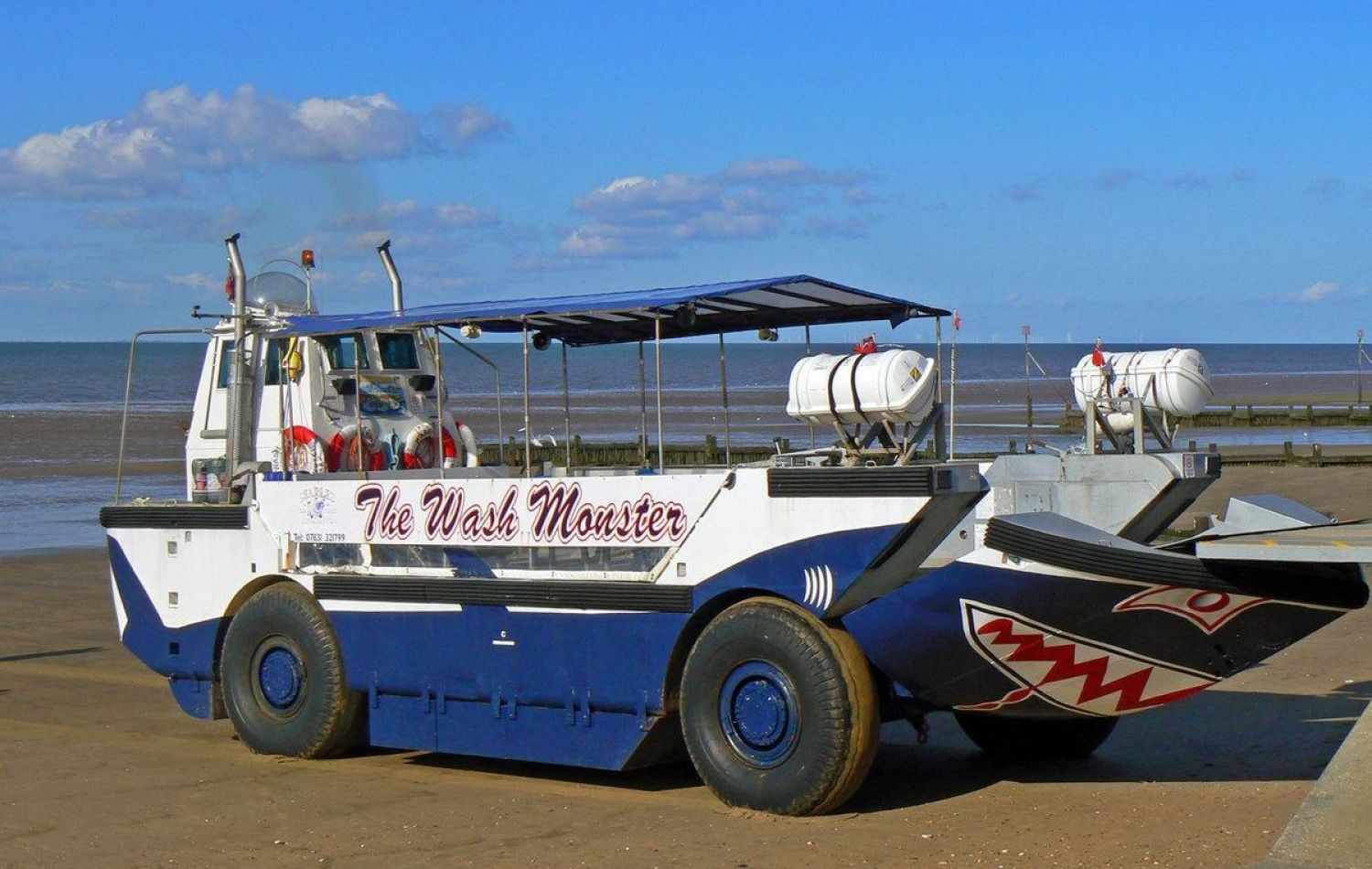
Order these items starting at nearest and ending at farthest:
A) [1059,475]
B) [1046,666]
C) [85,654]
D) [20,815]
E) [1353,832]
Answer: [1353,832] < [1046,666] < [20,815] < [1059,475] < [85,654]

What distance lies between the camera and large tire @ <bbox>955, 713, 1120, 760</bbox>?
353 inches

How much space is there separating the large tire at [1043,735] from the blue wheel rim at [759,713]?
60.8 inches

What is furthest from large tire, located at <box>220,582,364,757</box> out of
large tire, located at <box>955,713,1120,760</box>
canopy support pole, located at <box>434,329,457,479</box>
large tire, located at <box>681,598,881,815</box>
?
large tire, located at <box>955,713,1120,760</box>

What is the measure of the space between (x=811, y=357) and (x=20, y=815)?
452 centimetres

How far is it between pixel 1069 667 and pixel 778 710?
1322mm

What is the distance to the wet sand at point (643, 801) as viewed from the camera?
7262mm

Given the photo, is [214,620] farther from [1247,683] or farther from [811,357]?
[1247,683]

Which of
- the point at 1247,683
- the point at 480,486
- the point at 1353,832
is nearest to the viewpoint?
the point at 1353,832

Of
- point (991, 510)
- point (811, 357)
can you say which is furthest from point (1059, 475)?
point (811, 357)

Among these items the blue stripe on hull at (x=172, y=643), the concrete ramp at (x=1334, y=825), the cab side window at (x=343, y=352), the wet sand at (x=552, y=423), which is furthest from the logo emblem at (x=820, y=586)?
the wet sand at (x=552, y=423)

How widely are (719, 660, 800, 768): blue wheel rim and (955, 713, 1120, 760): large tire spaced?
154cm

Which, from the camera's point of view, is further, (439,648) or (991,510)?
(991,510)

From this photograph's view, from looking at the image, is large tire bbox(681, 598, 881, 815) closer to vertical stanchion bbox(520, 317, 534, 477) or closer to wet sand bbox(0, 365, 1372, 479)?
vertical stanchion bbox(520, 317, 534, 477)

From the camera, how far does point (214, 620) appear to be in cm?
1020
